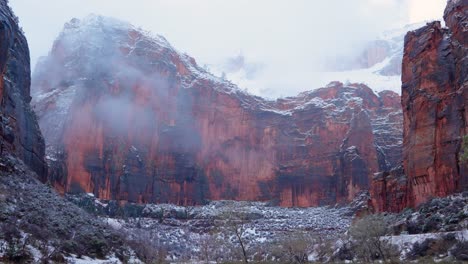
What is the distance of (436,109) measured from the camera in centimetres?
6706

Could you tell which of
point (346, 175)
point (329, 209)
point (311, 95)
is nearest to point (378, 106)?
point (311, 95)

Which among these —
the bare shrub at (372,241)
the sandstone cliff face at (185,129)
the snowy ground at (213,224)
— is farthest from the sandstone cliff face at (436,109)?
the sandstone cliff face at (185,129)

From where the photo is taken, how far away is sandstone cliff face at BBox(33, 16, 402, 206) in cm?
13725

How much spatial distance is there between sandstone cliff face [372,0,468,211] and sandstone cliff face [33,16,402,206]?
67.6 meters

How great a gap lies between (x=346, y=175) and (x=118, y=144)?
64161 millimetres

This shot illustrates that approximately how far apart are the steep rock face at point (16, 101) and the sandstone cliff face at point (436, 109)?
52.7 metres

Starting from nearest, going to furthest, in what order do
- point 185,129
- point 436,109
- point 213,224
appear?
point 436,109, point 213,224, point 185,129

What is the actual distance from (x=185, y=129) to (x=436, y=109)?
94.5 meters

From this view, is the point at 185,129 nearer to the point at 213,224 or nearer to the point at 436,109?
the point at 213,224

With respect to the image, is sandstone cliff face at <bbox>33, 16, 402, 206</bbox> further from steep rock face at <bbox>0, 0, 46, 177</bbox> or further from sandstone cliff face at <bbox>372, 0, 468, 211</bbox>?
sandstone cliff face at <bbox>372, 0, 468, 211</bbox>

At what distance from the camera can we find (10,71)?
229 feet

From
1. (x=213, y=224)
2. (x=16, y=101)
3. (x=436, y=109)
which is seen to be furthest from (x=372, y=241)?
(x=213, y=224)

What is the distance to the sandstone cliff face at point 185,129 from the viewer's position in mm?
137250

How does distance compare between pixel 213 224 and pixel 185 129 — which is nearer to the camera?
pixel 213 224
